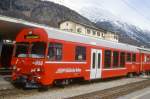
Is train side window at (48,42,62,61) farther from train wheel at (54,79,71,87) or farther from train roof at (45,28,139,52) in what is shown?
train wheel at (54,79,71,87)

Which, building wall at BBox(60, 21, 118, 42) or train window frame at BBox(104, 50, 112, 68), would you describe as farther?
building wall at BBox(60, 21, 118, 42)

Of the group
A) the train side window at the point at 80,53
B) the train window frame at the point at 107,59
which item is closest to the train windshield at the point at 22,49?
the train side window at the point at 80,53

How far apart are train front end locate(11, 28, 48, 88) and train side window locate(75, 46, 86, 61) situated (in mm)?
3240

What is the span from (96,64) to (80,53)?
2697mm

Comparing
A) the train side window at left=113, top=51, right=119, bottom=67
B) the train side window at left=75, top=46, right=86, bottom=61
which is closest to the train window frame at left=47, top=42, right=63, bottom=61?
the train side window at left=75, top=46, right=86, bottom=61

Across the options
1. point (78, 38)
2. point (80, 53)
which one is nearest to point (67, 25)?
point (80, 53)

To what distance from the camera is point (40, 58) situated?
1645 centimetres

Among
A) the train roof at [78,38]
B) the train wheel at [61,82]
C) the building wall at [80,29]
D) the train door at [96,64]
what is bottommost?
the train wheel at [61,82]

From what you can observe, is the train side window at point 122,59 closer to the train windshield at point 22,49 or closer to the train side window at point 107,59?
the train side window at point 107,59

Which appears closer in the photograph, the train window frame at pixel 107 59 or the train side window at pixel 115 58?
the train window frame at pixel 107 59

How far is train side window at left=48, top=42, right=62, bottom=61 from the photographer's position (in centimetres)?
1681

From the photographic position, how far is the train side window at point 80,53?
19.5 meters

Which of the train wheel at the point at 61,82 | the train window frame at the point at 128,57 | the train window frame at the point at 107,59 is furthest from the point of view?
the train window frame at the point at 128,57

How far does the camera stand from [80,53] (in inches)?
790
